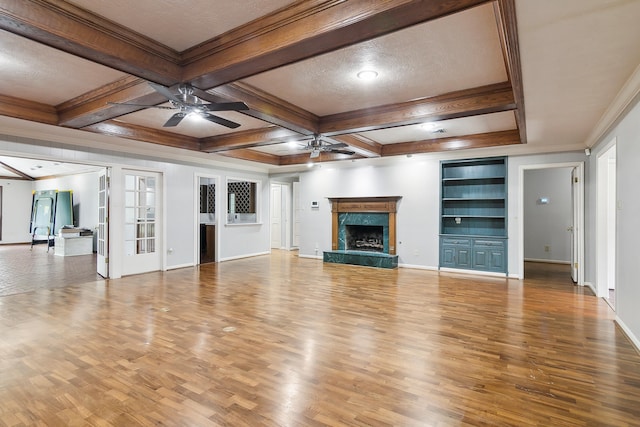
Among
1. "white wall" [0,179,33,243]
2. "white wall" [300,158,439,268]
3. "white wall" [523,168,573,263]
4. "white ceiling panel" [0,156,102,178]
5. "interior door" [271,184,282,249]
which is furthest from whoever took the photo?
"white wall" [0,179,33,243]

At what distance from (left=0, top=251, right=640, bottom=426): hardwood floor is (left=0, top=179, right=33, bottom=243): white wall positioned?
9429mm

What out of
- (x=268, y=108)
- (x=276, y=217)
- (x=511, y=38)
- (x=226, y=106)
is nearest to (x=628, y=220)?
(x=511, y=38)

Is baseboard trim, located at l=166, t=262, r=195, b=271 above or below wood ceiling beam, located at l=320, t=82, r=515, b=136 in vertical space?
below

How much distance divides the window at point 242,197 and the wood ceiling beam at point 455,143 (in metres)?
3.93

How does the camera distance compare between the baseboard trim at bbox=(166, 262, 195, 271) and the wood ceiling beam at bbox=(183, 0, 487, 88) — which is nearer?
the wood ceiling beam at bbox=(183, 0, 487, 88)

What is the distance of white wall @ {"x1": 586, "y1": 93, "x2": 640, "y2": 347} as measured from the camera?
122 inches

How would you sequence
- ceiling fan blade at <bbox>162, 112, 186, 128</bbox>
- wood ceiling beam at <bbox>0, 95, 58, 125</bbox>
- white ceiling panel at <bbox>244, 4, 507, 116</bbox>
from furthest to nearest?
1. wood ceiling beam at <bbox>0, 95, 58, 125</bbox>
2. ceiling fan blade at <bbox>162, 112, 186, 128</bbox>
3. white ceiling panel at <bbox>244, 4, 507, 116</bbox>

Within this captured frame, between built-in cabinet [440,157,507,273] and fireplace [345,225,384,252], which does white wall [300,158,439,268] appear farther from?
fireplace [345,225,384,252]

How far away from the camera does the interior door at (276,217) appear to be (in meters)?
11.3

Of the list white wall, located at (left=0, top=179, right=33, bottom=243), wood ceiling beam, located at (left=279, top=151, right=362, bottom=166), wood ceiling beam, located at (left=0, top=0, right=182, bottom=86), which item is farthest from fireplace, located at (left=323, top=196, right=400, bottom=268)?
white wall, located at (left=0, top=179, right=33, bottom=243)

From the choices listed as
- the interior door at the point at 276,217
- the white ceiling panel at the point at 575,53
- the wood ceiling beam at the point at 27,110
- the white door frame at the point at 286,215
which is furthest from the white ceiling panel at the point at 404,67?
the interior door at the point at 276,217

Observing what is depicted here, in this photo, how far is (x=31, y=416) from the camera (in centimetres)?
202

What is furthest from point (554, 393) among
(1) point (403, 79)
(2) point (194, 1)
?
(2) point (194, 1)

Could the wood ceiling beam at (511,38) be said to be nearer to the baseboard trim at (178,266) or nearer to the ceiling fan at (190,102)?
the ceiling fan at (190,102)
